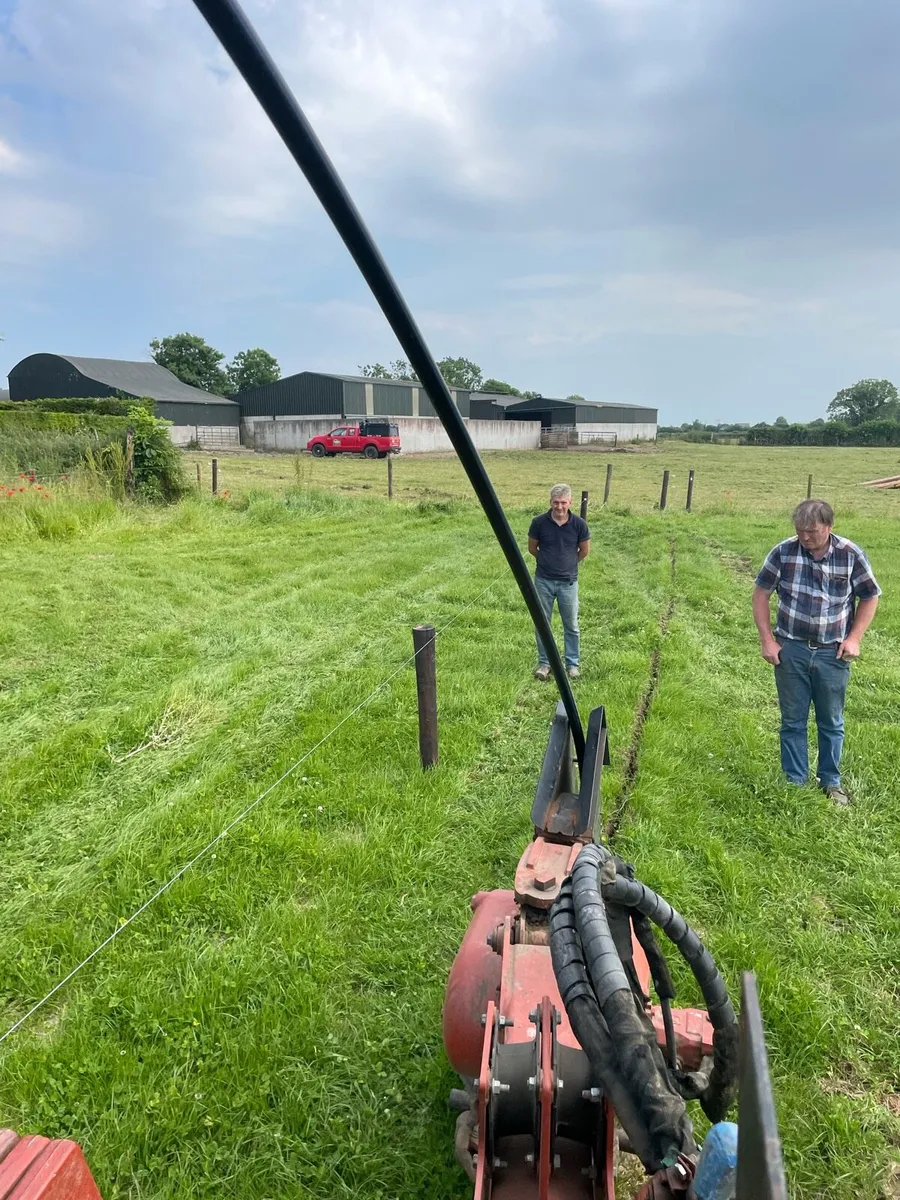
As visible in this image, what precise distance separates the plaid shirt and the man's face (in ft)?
0.17

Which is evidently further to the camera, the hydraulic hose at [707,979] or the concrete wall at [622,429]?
the concrete wall at [622,429]

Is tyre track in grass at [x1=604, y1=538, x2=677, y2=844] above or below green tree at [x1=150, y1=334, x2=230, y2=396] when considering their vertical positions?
below

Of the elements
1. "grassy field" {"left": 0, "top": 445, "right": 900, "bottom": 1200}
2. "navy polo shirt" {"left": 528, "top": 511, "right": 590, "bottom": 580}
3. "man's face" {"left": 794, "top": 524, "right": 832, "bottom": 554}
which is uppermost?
"man's face" {"left": 794, "top": 524, "right": 832, "bottom": 554}

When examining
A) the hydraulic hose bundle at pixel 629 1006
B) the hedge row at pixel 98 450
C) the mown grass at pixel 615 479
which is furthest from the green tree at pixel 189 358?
the hydraulic hose bundle at pixel 629 1006

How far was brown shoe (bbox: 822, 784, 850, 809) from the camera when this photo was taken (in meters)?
3.93

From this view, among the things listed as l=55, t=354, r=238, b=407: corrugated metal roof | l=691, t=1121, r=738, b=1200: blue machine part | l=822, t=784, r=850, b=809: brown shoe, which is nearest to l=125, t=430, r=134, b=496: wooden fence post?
l=822, t=784, r=850, b=809: brown shoe

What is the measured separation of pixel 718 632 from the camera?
7156 mm

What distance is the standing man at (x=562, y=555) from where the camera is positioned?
6.05 meters

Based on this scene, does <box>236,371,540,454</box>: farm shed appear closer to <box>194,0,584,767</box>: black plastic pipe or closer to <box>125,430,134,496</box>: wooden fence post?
<box>125,430,134,496</box>: wooden fence post

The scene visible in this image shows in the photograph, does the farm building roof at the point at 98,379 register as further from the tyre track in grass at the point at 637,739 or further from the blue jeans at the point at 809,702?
the blue jeans at the point at 809,702

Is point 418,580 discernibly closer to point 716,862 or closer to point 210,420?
point 716,862

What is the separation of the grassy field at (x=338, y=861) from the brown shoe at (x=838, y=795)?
0.06 m

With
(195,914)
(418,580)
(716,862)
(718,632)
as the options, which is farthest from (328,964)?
(418,580)

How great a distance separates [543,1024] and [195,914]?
214cm
